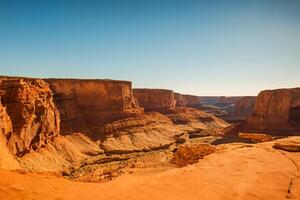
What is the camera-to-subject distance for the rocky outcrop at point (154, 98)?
75.9 m

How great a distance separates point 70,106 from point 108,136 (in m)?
8.39

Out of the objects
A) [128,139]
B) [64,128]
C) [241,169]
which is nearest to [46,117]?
[64,128]

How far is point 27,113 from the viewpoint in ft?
97.5

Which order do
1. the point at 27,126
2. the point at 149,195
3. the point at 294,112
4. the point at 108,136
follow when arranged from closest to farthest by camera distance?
the point at 149,195
the point at 27,126
the point at 108,136
the point at 294,112

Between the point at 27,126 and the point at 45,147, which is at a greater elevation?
the point at 27,126

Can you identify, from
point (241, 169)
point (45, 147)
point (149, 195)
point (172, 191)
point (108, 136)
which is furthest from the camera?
point (108, 136)

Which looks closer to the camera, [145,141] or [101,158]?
[101,158]

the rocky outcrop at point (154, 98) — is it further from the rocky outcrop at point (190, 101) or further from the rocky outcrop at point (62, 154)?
the rocky outcrop at point (190, 101)

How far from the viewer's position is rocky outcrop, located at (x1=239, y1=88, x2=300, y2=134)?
49.2 m

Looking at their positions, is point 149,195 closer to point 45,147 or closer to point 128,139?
point 45,147

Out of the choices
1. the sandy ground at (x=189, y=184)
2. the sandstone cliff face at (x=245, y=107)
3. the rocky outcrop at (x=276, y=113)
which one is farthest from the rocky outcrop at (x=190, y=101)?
the sandy ground at (x=189, y=184)

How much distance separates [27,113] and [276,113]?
44.4m

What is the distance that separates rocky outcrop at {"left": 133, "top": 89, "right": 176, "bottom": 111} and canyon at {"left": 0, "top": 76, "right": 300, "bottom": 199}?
29 centimetres

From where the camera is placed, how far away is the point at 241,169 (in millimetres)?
13766
